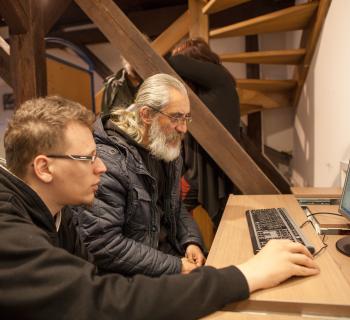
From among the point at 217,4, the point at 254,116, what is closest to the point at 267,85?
the point at 254,116

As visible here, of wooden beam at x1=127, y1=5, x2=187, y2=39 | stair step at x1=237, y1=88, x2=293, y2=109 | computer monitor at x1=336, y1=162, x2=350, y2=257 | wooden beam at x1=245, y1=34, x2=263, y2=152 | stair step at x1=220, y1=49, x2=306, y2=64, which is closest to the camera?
computer monitor at x1=336, y1=162, x2=350, y2=257

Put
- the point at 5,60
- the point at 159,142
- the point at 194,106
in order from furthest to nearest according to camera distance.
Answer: the point at 5,60
the point at 194,106
the point at 159,142

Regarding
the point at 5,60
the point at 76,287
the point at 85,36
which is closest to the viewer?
the point at 76,287

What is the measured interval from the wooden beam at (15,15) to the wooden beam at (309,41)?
1757 millimetres

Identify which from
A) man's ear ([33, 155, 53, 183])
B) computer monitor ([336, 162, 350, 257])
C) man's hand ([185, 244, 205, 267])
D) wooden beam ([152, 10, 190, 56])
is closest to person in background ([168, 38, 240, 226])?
man's hand ([185, 244, 205, 267])

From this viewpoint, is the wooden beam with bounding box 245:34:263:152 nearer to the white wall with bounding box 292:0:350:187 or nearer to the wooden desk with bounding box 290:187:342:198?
the white wall with bounding box 292:0:350:187

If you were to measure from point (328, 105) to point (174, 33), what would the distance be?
4.72 ft

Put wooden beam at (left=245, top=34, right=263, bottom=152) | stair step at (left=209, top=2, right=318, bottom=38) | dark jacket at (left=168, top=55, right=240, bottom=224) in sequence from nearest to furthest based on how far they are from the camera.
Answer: dark jacket at (left=168, top=55, right=240, bottom=224) → stair step at (left=209, top=2, right=318, bottom=38) → wooden beam at (left=245, top=34, right=263, bottom=152)

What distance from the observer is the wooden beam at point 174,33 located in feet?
9.25

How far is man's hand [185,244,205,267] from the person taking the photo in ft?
4.52

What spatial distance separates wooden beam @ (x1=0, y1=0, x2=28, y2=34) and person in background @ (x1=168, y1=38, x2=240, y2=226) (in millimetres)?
804

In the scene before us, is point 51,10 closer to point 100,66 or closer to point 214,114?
point 214,114

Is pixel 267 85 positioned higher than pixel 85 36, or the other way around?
pixel 85 36

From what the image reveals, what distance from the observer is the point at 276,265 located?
72 cm
